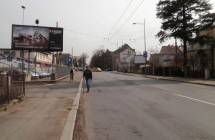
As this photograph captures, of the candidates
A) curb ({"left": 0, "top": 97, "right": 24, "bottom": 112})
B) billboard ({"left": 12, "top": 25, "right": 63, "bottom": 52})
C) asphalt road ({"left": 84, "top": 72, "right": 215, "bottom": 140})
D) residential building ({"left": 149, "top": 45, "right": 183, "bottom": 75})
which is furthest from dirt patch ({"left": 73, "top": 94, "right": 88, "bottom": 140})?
residential building ({"left": 149, "top": 45, "right": 183, "bottom": 75})

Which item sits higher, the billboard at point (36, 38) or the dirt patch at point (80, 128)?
the billboard at point (36, 38)

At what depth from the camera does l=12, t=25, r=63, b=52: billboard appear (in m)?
47.4

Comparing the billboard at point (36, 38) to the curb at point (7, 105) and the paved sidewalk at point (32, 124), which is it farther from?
the paved sidewalk at point (32, 124)

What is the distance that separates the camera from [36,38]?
48375mm

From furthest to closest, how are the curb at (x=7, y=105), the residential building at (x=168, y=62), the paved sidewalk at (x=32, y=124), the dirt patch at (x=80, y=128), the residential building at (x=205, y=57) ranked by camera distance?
the residential building at (x=168, y=62) < the residential building at (x=205, y=57) < the curb at (x=7, y=105) < the dirt patch at (x=80, y=128) < the paved sidewalk at (x=32, y=124)

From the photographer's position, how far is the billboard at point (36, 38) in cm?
4738

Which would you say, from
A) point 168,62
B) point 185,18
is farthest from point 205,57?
point 168,62

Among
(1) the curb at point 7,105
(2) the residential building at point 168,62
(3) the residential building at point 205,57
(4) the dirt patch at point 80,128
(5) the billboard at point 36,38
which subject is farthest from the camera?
(2) the residential building at point 168,62

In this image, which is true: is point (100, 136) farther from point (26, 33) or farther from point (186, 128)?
point (26, 33)

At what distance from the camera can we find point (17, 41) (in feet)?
155

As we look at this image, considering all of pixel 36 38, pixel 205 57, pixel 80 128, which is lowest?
pixel 80 128

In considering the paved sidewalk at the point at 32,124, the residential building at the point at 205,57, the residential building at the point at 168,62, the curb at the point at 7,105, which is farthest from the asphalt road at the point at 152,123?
the residential building at the point at 168,62

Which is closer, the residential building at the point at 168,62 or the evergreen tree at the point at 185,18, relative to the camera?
the evergreen tree at the point at 185,18

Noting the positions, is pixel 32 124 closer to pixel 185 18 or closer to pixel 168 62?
pixel 185 18
